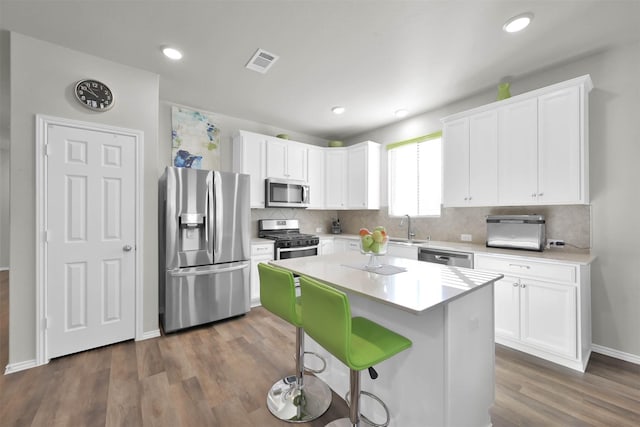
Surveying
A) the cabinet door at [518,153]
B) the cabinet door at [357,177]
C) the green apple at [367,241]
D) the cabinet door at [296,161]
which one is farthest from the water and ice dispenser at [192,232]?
the cabinet door at [518,153]

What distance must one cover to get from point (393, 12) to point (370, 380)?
2.52 metres

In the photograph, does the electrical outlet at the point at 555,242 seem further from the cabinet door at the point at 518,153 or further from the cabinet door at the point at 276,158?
the cabinet door at the point at 276,158

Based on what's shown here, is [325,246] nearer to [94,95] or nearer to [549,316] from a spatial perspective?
[549,316]

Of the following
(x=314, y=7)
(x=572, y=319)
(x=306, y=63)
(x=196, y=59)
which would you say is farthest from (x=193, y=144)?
(x=572, y=319)

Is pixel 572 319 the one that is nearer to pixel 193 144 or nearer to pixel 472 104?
pixel 472 104

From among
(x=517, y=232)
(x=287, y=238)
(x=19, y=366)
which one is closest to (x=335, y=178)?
(x=287, y=238)

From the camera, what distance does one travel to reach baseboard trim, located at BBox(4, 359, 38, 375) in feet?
7.02

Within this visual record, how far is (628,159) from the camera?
91.1 inches

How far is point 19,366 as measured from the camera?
2182 mm

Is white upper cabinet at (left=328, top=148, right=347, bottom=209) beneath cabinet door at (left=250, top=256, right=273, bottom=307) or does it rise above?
above

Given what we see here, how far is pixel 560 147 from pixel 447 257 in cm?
143

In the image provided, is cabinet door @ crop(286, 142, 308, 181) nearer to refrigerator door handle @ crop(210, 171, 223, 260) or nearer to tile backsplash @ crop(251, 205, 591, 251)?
tile backsplash @ crop(251, 205, 591, 251)

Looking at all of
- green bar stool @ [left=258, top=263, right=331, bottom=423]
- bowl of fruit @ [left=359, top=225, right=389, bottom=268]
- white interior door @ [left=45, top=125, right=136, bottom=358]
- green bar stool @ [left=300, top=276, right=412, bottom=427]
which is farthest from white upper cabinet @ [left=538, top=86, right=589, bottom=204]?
white interior door @ [left=45, top=125, right=136, bottom=358]

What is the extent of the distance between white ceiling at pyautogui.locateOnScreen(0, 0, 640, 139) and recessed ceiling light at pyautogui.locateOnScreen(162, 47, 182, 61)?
0.21ft
